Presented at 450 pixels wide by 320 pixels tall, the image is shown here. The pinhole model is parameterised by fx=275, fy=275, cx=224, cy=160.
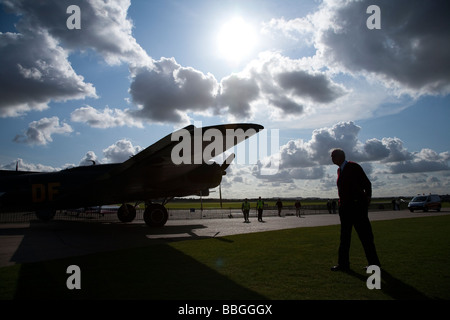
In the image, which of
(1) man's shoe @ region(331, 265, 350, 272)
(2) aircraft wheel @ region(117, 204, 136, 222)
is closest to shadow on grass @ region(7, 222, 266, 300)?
(1) man's shoe @ region(331, 265, 350, 272)

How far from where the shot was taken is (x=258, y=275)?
4.64 meters

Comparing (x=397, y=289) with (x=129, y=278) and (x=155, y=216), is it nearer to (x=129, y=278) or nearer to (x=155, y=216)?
(x=129, y=278)

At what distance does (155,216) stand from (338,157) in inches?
453

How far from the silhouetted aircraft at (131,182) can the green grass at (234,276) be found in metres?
5.81

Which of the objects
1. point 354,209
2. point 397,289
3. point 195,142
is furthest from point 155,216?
point 397,289

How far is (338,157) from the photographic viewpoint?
A: 17.9 ft

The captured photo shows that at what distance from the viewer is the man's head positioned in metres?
5.46

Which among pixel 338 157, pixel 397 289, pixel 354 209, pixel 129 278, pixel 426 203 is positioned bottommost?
pixel 426 203

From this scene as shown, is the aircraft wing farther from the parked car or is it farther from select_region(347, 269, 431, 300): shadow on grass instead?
the parked car

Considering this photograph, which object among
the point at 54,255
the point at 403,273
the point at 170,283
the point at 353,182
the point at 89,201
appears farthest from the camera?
the point at 89,201

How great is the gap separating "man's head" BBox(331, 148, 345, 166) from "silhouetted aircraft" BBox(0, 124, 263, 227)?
19.3 ft
